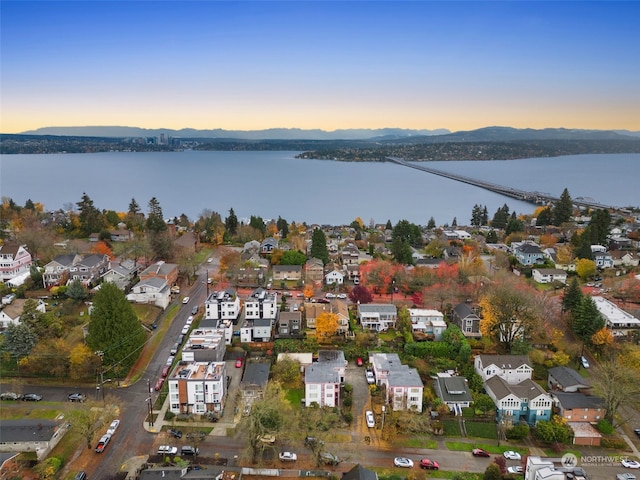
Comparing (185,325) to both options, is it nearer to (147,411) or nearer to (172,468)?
(147,411)

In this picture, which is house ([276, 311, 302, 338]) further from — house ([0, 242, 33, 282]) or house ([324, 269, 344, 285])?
house ([0, 242, 33, 282])

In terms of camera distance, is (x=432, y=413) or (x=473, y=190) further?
(x=473, y=190)

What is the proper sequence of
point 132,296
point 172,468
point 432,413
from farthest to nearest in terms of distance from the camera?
point 132,296 < point 432,413 < point 172,468

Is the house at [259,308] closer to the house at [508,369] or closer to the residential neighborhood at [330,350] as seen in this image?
the residential neighborhood at [330,350]

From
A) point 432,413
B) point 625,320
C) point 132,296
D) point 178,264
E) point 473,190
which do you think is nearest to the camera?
point 432,413

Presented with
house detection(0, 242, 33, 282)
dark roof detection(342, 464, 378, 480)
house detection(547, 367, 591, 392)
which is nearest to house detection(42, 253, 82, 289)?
house detection(0, 242, 33, 282)

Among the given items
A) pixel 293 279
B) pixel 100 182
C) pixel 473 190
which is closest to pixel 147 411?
pixel 293 279
